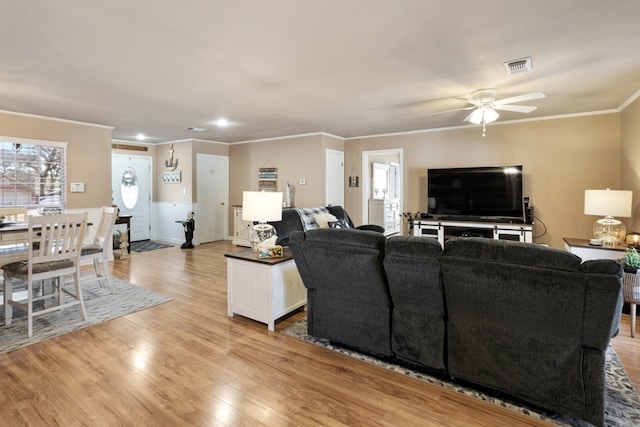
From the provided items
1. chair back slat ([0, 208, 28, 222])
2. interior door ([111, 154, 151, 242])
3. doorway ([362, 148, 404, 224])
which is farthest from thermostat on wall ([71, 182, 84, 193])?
doorway ([362, 148, 404, 224])

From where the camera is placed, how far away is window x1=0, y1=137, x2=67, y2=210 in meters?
4.88

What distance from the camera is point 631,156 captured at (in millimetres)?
4176

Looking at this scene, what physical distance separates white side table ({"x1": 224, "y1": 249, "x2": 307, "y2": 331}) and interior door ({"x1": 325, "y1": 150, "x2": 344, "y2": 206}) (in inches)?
136

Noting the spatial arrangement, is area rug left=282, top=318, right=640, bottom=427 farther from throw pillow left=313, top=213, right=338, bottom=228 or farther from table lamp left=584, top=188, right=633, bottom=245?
throw pillow left=313, top=213, right=338, bottom=228

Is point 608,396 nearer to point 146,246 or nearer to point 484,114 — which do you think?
point 484,114


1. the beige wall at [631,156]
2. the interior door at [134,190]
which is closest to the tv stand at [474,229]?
the beige wall at [631,156]

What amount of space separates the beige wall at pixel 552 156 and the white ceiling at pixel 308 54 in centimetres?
42

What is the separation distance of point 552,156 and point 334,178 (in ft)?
12.6

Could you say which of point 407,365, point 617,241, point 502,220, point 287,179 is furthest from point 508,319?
point 287,179

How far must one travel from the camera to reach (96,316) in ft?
10.9

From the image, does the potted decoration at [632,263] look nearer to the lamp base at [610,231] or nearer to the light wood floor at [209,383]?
the light wood floor at [209,383]

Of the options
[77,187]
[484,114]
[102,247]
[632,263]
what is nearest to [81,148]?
[77,187]

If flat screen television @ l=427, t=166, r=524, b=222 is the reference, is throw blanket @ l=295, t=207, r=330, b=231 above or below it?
below

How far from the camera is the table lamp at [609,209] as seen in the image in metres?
3.61
